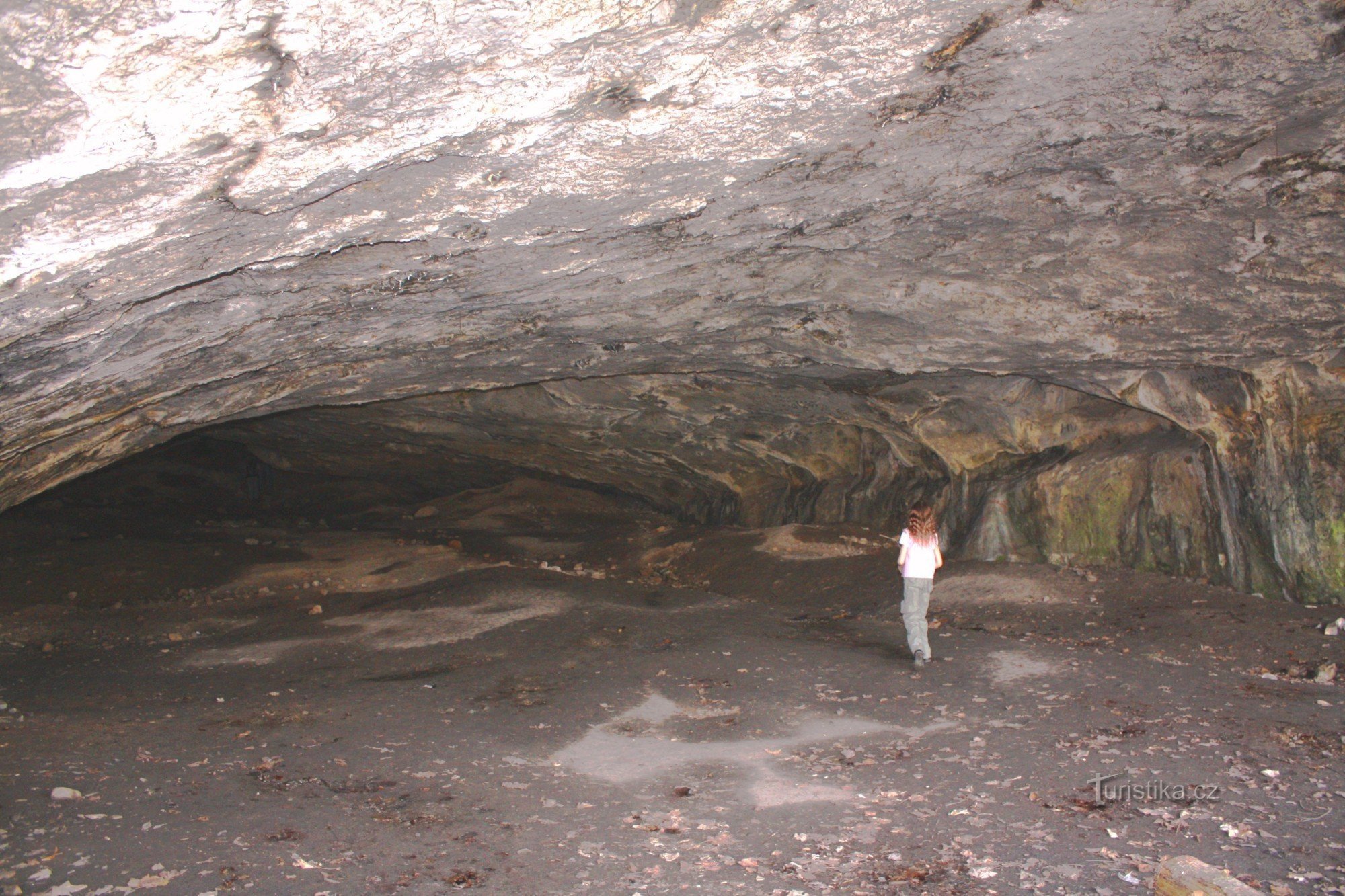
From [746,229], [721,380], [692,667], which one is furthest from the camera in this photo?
[721,380]

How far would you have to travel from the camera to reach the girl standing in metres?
6.49

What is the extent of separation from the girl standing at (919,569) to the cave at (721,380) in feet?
0.36

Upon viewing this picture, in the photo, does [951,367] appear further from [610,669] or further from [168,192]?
[168,192]

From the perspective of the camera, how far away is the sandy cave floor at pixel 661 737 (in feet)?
11.4

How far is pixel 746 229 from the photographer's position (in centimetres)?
564

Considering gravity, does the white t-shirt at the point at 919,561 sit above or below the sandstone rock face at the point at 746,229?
below

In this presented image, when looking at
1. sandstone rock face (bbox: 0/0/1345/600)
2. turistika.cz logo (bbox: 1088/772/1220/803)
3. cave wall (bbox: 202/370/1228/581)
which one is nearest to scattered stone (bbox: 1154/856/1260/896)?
turistika.cz logo (bbox: 1088/772/1220/803)

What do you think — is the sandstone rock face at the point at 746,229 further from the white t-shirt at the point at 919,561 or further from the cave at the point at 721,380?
the white t-shirt at the point at 919,561

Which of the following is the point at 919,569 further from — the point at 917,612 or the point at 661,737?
the point at 661,737

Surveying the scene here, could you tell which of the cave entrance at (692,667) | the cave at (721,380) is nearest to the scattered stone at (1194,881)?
the cave at (721,380)

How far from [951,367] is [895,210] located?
3413mm

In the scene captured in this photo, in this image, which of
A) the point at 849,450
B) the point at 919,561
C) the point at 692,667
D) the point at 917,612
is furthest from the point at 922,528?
the point at 849,450

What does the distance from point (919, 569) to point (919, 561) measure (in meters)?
0.06

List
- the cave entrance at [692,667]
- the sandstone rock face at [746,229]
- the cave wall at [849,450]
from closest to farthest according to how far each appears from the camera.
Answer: the sandstone rock face at [746,229] < the cave entrance at [692,667] < the cave wall at [849,450]
